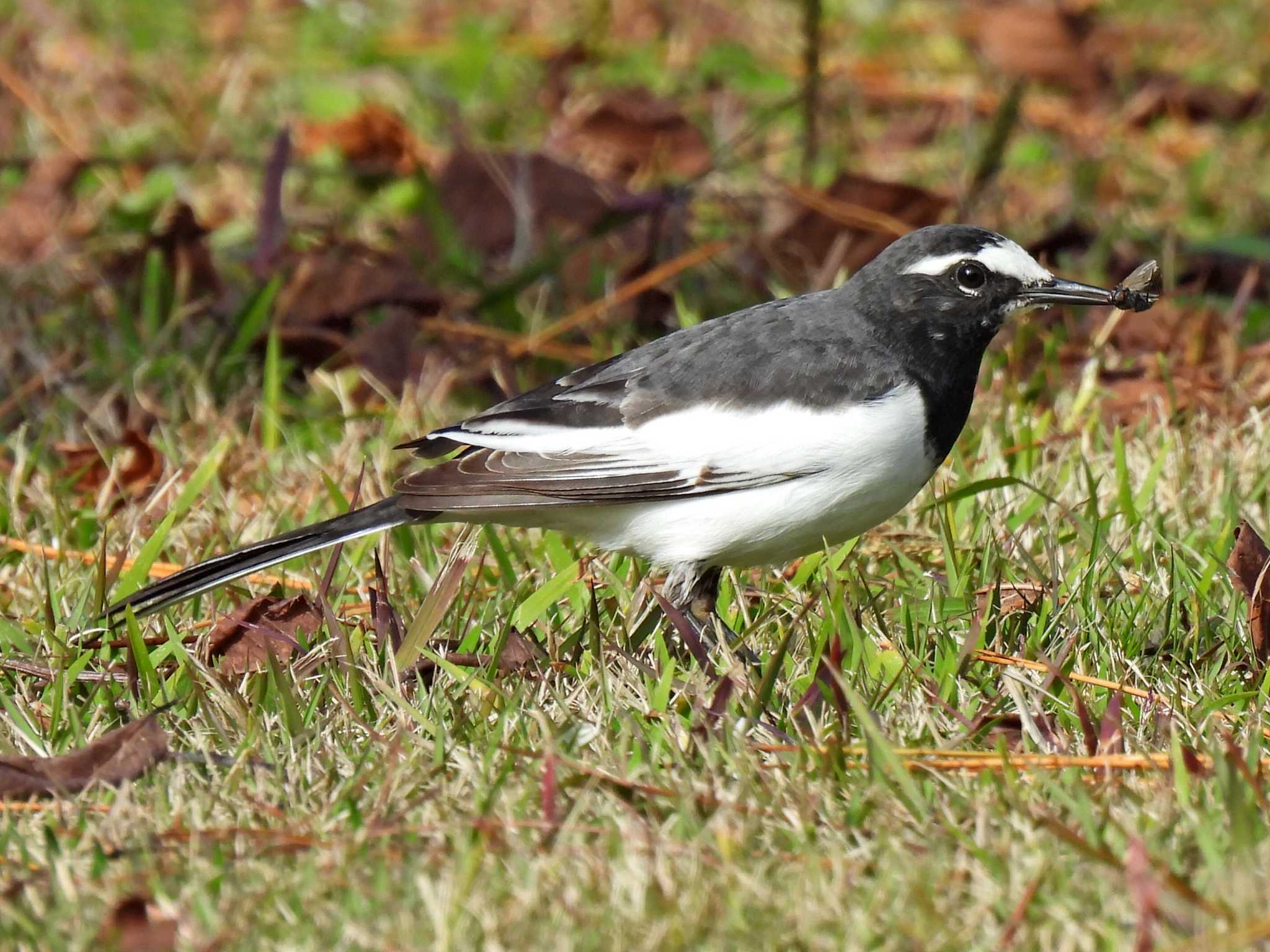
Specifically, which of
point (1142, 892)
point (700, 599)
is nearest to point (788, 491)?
point (700, 599)

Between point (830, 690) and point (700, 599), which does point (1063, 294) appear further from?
point (830, 690)

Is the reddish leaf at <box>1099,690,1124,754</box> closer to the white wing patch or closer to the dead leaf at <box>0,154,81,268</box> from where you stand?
the white wing patch

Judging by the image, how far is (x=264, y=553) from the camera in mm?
4273

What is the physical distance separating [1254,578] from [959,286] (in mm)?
976

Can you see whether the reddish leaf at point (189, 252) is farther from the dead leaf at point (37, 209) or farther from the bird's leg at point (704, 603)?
the bird's leg at point (704, 603)

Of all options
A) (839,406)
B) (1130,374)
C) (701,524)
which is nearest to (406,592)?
(701,524)

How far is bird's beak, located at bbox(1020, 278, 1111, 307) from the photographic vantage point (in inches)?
177

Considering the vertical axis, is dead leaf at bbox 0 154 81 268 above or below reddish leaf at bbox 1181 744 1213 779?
above

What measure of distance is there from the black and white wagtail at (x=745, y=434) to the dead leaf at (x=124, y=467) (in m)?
1.11

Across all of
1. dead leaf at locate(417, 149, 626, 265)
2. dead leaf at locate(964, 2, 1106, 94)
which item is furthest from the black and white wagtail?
dead leaf at locate(964, 2, 1106, 94)

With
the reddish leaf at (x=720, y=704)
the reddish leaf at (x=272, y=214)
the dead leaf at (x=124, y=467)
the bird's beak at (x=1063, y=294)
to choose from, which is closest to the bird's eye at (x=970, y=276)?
the bird's beak at (x=1063, y=294)

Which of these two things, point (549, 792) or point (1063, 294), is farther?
point (1063, 294)

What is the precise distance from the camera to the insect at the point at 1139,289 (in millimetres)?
4652

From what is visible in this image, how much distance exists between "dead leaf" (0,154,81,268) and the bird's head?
3.74m
